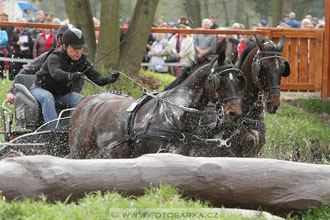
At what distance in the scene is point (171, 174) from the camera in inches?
205

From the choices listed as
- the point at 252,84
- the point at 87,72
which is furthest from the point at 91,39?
the point at 252,84

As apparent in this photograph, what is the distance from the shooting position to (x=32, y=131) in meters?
8.57

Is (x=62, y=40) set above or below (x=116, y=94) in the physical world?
above

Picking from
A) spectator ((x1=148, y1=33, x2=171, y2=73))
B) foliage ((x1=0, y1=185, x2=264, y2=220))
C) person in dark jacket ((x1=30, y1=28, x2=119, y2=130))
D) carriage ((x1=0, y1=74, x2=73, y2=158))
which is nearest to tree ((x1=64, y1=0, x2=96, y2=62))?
spectator ((x1=148, y1=33, x2=171, y2=73))

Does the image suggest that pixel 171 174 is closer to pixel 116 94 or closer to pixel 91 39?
pixel 116 94

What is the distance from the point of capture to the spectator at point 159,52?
15.9m

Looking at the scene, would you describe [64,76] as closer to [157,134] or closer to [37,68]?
[37,68]

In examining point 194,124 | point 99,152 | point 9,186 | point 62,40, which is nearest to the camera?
point 9,186

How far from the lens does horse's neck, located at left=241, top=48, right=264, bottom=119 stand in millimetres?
7588

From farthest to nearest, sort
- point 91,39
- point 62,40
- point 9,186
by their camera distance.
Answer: point 91,39
point 62,40
point 9,186

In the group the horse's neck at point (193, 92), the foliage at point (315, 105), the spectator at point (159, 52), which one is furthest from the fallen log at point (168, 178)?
the spectator at point (159, 52)

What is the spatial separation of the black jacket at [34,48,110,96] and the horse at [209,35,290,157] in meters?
1.75

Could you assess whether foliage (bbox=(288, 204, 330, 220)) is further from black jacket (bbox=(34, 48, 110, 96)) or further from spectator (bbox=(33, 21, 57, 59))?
spectator (bbox=(33, 21, 57, 59))

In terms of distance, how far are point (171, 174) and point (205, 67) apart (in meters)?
2.11
